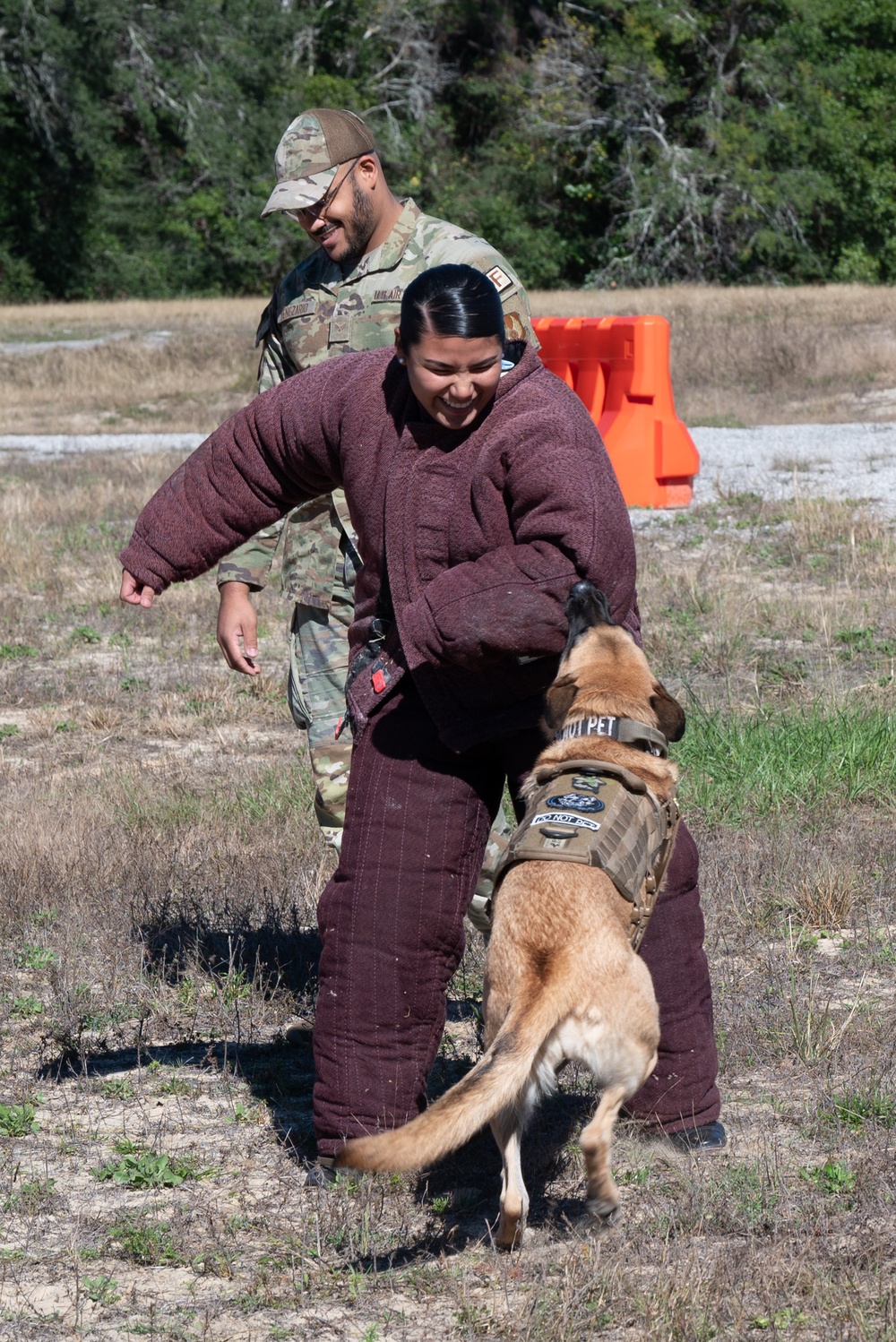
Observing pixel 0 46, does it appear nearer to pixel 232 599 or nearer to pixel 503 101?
pixel 503 101

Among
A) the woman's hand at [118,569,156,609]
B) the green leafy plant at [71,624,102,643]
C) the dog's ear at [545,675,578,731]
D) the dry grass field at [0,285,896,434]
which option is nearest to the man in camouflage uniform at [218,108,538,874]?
the woman's hand at [118,569,156,609]

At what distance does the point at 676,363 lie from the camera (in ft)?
70.1

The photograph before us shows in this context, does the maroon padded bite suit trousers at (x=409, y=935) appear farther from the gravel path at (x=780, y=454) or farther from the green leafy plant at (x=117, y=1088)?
the gravel path at (x=780, y=454)

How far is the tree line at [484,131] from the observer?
3753 centimetres

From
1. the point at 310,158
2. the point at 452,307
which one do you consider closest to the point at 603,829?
the point at 452,307

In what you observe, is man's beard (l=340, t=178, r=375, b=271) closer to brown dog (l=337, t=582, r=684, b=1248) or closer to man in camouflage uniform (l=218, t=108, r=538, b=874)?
man in camouflage uniform (l=218, t=108, r=538, b=874)

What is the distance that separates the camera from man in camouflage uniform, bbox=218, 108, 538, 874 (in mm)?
4094

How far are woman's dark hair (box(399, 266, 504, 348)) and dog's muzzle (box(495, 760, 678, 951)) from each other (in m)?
0.91

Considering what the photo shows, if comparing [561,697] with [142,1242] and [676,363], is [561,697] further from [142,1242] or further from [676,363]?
[676,363]

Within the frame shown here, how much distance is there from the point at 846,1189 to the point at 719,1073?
0.69m

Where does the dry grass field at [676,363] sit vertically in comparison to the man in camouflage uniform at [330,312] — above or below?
below

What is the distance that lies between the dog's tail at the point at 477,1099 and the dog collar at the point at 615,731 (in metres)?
0.60

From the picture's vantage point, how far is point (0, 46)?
3712 centimetres

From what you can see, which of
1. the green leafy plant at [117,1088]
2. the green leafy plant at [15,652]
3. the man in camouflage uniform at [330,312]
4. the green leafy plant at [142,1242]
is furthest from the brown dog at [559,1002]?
the green leafy plant at [15,652]
